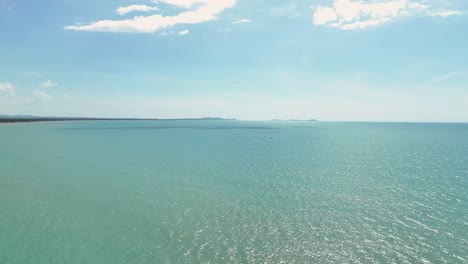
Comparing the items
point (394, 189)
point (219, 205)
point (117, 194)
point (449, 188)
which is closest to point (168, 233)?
point (219, 205)

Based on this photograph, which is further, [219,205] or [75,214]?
[219,205]

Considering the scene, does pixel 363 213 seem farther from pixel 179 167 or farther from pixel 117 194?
pixel 179 167

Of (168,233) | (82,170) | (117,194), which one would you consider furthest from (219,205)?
(82,170)

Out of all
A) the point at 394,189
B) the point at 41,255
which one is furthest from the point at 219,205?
the point at 394,189

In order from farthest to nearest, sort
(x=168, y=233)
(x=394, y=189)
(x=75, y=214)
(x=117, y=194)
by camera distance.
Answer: (x=394, y=189), (x=117, y=194), (x=75, y=214), (x=168, y=233)

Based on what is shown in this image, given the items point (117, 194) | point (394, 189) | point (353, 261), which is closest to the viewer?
point (353, 261)

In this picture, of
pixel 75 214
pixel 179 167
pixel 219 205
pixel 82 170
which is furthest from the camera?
pixel 179 167

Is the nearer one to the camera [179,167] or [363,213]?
[363,213]

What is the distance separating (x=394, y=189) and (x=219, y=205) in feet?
85.7

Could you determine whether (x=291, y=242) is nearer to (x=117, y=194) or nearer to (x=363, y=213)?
(x=363, y=213)

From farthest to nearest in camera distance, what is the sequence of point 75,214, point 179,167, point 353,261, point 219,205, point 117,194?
1. point 179,167
2. point 117,194
3. point 219,205
4. point 75,214
5. point 353,261

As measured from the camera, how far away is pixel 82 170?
186ft

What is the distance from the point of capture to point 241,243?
1008 inches

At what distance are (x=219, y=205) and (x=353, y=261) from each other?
16635 millimetres
